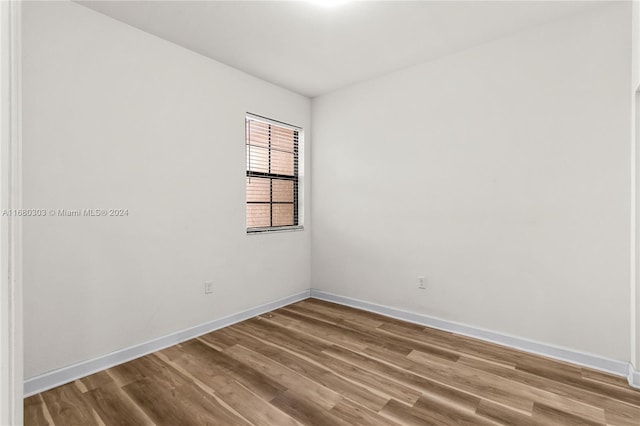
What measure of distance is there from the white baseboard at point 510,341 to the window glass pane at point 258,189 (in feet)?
5.33

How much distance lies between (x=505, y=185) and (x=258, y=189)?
254cm

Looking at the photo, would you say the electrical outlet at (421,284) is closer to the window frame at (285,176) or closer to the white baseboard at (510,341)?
the white baseboard at (510,341)

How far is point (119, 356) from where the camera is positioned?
2.45 meters

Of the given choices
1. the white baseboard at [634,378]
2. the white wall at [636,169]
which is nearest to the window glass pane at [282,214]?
the white wall at [636,169]

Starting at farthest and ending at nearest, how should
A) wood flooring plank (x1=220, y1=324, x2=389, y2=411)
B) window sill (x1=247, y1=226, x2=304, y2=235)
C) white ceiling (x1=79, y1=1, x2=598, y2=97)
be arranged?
window sill (x1=247, y1=226, x2=304, y2=235)
white ceiling (x1=79, y1=1, x2=598, y2=97)
wood flooring plank (x1=220, y1=324, x2=389, y2=411)

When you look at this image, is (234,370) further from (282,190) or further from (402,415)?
(282,190)

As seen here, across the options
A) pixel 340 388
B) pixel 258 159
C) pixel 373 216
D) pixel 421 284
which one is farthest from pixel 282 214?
pixel 340 388

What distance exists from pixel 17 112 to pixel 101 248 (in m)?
1.74

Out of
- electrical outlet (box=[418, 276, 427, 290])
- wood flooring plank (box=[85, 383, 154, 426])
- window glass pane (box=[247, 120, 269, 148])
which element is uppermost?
window glass pane (box=[247, 120, 269, 148])

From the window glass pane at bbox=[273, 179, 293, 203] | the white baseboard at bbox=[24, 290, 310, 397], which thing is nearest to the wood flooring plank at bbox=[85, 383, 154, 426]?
the white baseboard at bbox=[24, 290, 310, 397]

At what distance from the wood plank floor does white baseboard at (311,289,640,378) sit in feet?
0.30

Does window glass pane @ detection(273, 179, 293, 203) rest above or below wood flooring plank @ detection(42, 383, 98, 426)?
above

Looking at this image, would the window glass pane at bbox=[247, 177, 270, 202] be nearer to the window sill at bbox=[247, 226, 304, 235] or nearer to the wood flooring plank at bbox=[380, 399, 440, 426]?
the window sill at bbox=[247, 226, 304, 235]

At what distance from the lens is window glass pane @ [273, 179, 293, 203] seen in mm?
3947
